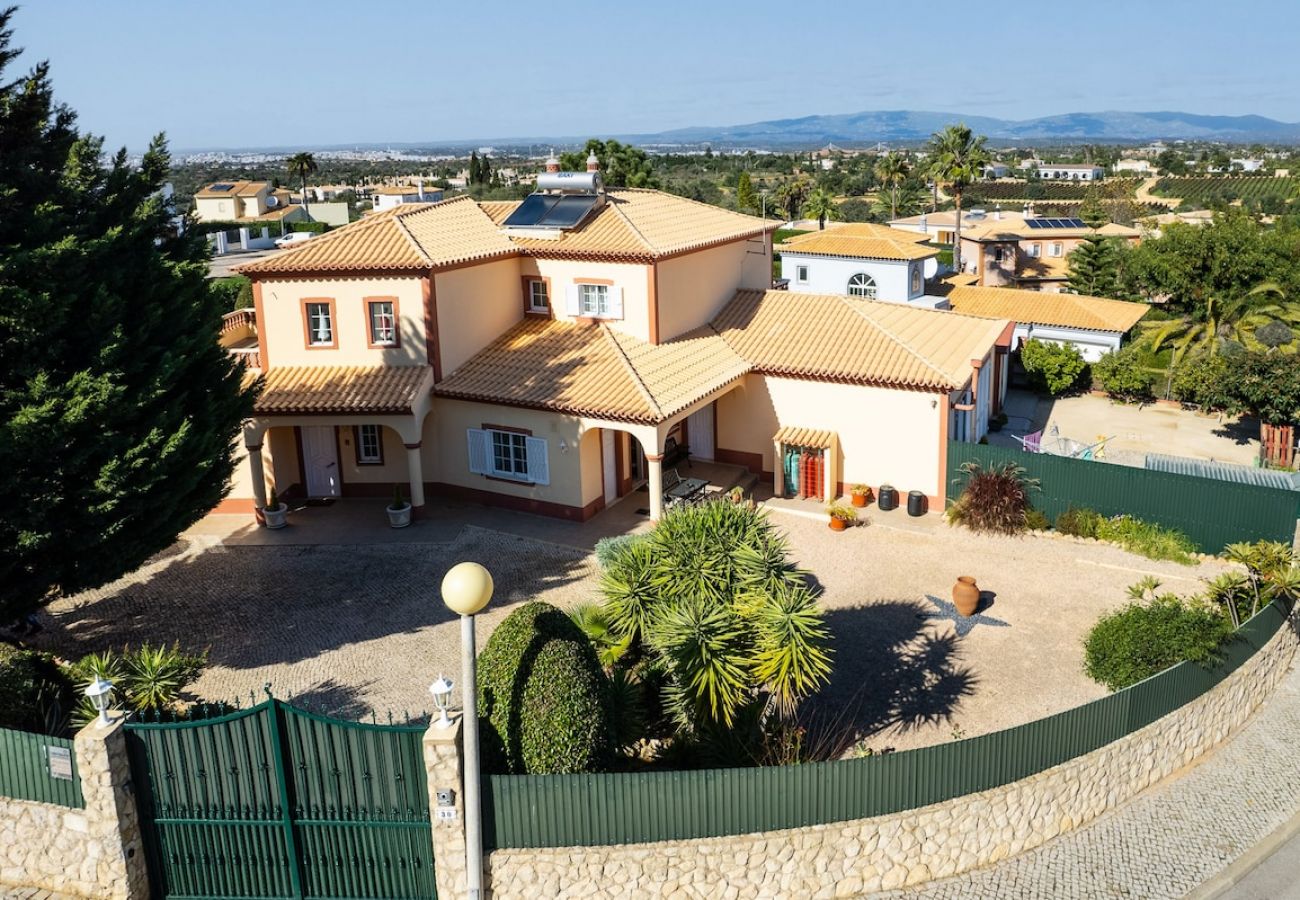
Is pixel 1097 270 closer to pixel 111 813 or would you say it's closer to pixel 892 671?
pixel 892 671

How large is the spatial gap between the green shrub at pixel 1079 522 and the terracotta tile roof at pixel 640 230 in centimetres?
1204

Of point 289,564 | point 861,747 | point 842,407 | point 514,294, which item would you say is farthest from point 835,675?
point 514,294

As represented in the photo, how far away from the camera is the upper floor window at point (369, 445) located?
92.5ft

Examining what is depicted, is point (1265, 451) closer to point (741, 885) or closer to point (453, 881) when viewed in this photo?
point (741, 885)

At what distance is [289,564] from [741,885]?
49.4 feet

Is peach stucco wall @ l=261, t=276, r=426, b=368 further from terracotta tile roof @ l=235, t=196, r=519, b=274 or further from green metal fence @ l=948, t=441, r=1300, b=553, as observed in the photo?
green metal fence @ l=948, t=441, r=1300, b=553

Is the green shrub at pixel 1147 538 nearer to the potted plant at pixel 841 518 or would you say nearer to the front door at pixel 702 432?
the potted plant at pixel 841 518

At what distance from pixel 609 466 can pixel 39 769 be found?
53.2 ft

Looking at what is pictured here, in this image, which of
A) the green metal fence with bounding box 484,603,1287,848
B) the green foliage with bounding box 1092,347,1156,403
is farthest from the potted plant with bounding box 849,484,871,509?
the green foliage with bounding box 1092,347,1156,403

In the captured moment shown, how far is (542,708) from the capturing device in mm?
12836

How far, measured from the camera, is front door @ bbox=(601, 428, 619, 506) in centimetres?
2709

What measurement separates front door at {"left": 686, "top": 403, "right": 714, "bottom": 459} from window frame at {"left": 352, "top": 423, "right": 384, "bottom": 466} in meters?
8.57

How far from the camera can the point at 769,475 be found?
96.0 feet

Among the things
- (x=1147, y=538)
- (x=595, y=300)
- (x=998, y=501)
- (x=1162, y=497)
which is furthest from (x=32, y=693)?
(x=1162, y=497)
